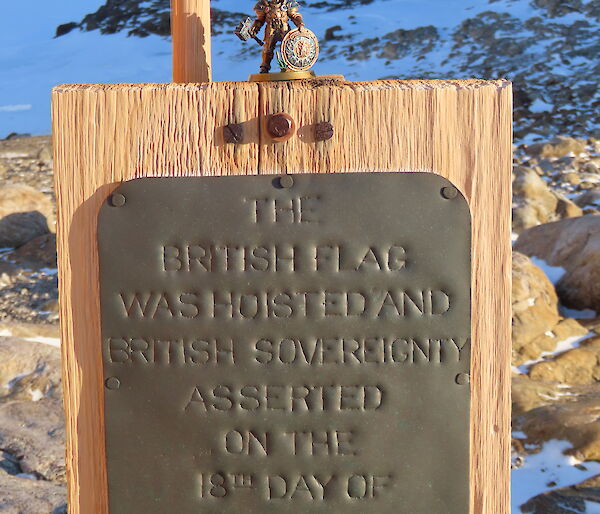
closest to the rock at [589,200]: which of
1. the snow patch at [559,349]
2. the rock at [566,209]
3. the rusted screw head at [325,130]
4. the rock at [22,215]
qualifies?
the rock at [566,209]

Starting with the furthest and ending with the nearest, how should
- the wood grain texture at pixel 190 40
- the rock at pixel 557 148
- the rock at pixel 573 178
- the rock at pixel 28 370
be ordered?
the rock at pixel 557 148, the rock at pixel 573 178, the rock at pixel 28 370, the wood grain texture at pixel 190 40

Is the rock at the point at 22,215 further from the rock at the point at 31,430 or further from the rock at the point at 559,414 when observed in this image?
the rock at the point at 559,414

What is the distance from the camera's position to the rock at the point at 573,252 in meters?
4.91

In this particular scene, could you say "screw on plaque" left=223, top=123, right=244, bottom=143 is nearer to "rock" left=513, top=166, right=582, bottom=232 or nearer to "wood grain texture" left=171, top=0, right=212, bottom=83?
"wood grain texture" left=171, top=0, right=212, bottom=83

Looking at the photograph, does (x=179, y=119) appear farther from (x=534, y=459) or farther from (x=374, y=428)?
(x=534, y=459)

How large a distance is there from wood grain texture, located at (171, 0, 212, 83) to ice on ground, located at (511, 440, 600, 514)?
6.84 ft

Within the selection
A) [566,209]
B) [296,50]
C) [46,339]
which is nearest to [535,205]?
[566,209]

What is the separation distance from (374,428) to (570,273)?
12.8ft

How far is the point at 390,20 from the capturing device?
70.1 ft

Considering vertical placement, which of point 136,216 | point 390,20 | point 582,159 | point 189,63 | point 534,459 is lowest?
point 534,459

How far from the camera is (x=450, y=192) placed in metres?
1.63

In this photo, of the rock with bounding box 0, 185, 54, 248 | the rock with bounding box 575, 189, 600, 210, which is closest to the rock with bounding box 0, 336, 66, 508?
the rock with bounding box 0, 185, 54, 248

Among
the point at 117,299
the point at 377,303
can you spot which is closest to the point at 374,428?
the point at 377,303

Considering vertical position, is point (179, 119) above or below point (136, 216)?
above
